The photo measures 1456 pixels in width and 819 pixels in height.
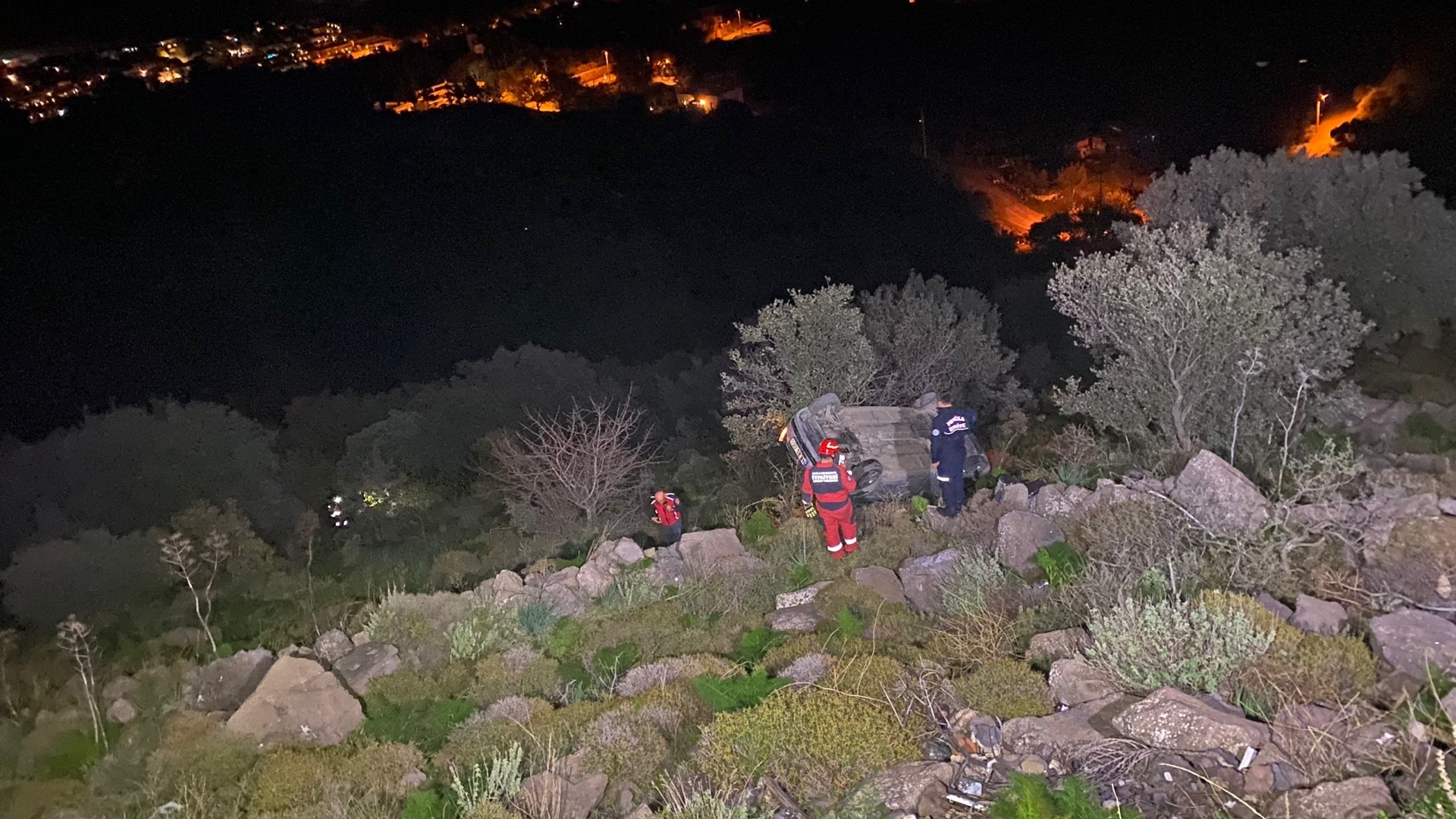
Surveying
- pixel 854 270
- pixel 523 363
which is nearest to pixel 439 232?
pixel 854 270

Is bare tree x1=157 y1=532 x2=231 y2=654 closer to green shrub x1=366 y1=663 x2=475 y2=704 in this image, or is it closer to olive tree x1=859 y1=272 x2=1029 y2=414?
green shrub x1=366 y1=663 x2=475 y2=704

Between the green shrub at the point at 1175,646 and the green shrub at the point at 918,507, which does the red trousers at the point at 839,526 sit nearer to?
the green shrub at the point at 918,507

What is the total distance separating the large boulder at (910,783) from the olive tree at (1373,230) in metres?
10.1

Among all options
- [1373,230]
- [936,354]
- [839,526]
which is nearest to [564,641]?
[839,526]

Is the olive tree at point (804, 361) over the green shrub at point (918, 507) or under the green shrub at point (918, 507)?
over

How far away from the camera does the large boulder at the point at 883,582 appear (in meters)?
7.99

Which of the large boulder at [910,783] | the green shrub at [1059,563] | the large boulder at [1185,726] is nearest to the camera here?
the large boulder at [1185,726]

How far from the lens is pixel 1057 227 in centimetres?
3903

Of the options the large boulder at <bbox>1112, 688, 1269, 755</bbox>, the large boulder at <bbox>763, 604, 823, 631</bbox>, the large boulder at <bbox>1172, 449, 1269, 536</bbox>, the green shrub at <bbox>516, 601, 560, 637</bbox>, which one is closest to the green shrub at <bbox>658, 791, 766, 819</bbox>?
the large boulder at <bbox>1112, 688, 1269, 755</bbox>

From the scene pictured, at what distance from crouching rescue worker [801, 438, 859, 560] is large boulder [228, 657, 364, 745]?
4631mm

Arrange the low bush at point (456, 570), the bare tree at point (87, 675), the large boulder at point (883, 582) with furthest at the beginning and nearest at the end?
the low bush at point (456, 570) → the large boulder at point (883, 582) → the bare tree at point (87, 675)

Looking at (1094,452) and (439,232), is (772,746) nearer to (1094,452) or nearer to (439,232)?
(1094,452)

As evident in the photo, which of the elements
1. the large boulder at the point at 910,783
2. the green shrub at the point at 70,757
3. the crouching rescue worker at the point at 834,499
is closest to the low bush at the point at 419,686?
the green shrub at the point at 70,757

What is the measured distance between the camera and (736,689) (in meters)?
6.34
